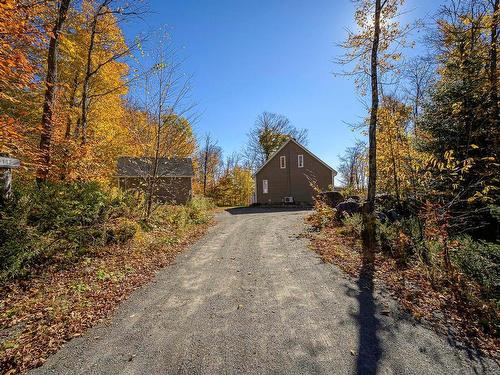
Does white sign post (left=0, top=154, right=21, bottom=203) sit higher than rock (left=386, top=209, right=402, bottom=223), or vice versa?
white sign post (left=0, top=154, right=21, bottom=203)

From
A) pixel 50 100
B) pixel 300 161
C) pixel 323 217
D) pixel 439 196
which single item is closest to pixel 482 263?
pixel 439 196

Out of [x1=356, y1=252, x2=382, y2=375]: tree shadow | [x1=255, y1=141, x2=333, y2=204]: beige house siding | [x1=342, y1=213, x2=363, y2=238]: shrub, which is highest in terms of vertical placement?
[x1=255, y1=141, x2=333, y2=204]: beige house siding

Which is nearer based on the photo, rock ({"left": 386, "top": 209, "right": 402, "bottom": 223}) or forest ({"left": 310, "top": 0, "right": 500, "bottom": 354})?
forest ({"left": 310, "top": 0, "right": 500, "bottom": 354})

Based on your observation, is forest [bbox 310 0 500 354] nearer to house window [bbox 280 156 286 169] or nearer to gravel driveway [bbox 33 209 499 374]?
gravel driveway [bbox 33 209 499 374]

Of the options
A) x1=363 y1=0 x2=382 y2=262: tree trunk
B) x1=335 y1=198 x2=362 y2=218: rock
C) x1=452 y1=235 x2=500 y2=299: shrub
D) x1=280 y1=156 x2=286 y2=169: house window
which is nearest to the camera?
x1=452 y1=235 x2=500 y2=299: shrub

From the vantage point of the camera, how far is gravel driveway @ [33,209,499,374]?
339 centimetres

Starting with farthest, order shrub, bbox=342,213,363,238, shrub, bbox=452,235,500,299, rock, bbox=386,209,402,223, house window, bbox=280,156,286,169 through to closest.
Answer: house window, bbox=280,156,286,169 < rock, bbox=386,209,402,223 < shrub, bbox=342,213,363,238 < shrub, bbox=452,235,500,299

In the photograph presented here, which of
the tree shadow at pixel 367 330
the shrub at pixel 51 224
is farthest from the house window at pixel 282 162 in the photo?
the tree shadow at pixel 367 330

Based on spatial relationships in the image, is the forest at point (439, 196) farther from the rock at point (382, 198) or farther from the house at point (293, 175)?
the house at point (293, 175)

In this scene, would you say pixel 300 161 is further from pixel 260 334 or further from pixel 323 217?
pixel 260 334

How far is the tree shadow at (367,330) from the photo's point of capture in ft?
11.1

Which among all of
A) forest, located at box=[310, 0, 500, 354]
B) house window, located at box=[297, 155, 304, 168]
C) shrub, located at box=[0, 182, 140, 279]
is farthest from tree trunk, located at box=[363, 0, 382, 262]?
house window, located at box=[297, 155, 304, 168]

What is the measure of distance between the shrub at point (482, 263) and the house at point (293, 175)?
2098cm

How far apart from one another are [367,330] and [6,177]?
821cm
